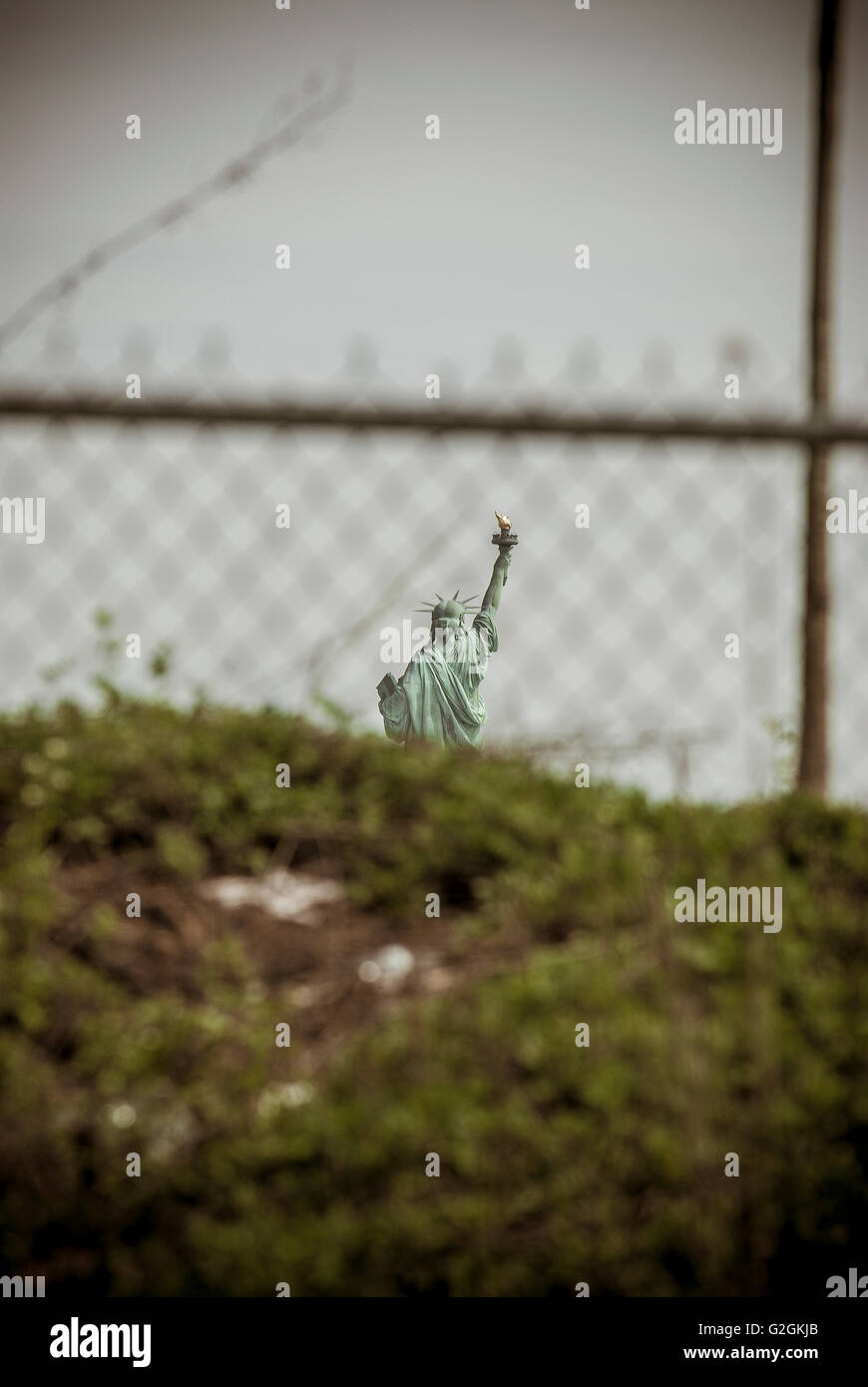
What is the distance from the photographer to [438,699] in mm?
5035

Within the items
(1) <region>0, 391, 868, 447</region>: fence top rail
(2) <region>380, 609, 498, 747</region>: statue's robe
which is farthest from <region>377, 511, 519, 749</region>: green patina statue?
(1) <region>0, 391, 868, 447</region>: fence top rail

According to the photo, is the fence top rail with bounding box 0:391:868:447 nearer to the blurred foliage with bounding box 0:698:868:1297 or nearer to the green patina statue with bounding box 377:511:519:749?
the blurred foliage with bounding box 0:698:868:1297

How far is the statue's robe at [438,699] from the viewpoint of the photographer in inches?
195

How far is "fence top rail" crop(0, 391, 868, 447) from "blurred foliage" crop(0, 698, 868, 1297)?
927mm

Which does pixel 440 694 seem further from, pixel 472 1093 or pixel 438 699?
pixel 472 1093

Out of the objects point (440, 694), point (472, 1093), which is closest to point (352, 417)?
point (472, 1093)

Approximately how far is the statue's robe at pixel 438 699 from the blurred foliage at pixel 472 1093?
7.21ft

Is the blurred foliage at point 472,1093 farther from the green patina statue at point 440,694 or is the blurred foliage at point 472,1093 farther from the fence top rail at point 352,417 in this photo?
the green patina statue at point 440,694

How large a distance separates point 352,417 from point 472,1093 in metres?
→ 1.54

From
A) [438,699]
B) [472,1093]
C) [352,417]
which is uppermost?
[352,417]

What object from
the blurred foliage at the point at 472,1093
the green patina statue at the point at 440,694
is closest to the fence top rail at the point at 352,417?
the blurred foliage at the point at 472,1093

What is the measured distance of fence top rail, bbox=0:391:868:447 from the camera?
266 centimetres

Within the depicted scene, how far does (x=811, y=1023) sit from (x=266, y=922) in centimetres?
121
